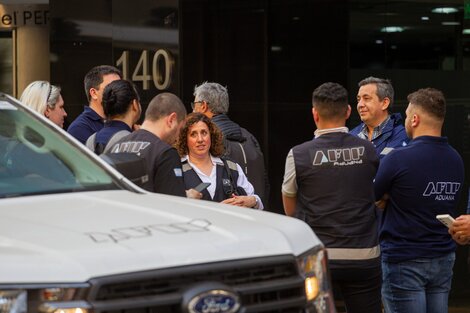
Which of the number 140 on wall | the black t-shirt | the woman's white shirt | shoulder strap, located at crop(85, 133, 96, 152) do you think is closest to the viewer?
the black t-shirt

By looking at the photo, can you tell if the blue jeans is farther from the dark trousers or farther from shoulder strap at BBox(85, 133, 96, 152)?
shoulder strap at BBox(85, 133, 96, 152)

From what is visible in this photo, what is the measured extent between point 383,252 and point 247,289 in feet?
10.4

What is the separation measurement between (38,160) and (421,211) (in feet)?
8.95

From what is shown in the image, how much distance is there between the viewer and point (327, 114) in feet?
24.6

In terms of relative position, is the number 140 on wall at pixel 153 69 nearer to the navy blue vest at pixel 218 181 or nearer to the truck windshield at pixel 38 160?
the navy blue vest at pixel 218 181

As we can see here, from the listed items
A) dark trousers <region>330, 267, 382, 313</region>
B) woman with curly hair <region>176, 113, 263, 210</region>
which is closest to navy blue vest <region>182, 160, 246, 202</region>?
woman with curly hair <region>176, 113, 263, 210</region>

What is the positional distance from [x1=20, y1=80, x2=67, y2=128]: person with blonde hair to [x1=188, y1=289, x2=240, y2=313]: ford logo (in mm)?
4759

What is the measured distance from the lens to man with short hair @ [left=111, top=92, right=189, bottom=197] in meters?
7.16

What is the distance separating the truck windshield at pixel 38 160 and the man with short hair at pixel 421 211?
233 centimetres

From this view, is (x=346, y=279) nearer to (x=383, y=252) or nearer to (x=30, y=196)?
(x=383, y=252)

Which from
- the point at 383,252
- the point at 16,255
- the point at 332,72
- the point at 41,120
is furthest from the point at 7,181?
the point at 332,72

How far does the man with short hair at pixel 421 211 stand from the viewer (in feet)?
24.7

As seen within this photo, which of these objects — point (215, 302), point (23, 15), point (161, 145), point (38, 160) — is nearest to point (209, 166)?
point (161, 145)

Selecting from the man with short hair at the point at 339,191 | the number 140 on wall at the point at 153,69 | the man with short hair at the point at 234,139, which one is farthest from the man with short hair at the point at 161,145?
the number 140 on wall at the point at 153,69
